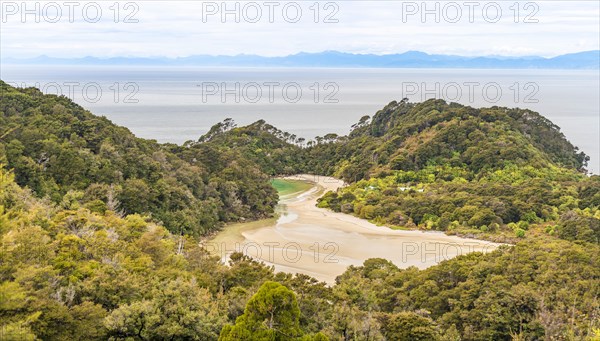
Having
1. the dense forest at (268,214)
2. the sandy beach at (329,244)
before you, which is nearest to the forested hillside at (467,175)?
the dense forest at (268,214)

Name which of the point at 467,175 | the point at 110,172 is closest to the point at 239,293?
the point at 110,172

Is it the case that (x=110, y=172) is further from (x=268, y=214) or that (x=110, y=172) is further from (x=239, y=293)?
(x=239, y=293)

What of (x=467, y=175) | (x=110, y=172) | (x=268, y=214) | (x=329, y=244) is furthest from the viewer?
(x=467, y=175)

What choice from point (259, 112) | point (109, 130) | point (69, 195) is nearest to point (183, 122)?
point (259, 112)

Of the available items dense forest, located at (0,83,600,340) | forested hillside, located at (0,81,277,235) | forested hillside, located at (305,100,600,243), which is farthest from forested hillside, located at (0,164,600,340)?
forested hillside, located at (305,100,600,243)

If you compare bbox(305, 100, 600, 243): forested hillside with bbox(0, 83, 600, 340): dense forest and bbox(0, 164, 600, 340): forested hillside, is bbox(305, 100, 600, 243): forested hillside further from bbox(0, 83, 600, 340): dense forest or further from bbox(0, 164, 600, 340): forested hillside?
bbox(0, 164, 600, 340): forested hillside
